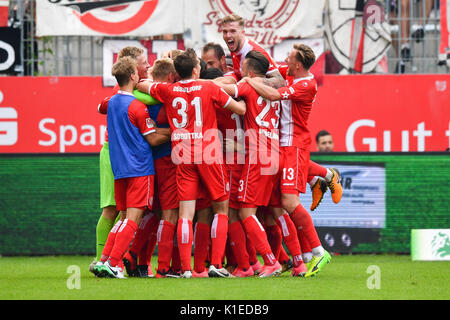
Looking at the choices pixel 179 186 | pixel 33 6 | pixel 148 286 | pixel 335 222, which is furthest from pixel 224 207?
pixel 33 6

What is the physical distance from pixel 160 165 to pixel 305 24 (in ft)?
21.7

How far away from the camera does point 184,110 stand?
8.17 metres

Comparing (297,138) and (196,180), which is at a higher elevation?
(297,138)

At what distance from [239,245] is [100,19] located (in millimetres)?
6852

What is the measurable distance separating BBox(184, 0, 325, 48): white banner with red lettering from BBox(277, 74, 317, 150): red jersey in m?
5.88

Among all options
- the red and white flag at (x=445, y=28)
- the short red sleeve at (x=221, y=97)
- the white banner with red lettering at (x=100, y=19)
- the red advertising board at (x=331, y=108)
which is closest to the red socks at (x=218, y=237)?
the short red sleeve at (x=221, y=97)

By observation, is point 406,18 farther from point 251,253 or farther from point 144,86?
point 144,86

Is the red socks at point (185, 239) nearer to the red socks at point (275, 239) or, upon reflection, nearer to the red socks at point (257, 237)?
the red socks at point (257, 237)

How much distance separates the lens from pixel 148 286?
7.30 m

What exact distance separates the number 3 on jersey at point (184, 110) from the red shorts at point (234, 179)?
27.8 inches

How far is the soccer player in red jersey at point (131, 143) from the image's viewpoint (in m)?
8.27

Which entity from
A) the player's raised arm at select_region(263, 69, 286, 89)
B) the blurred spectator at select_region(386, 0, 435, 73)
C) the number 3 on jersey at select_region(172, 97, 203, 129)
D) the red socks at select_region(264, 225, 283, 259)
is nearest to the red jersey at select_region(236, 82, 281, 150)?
the player's raised arm at select_region(263, 69, 286, 89)

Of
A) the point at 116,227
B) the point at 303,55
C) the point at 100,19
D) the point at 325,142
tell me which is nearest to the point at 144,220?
the point at 116,227
